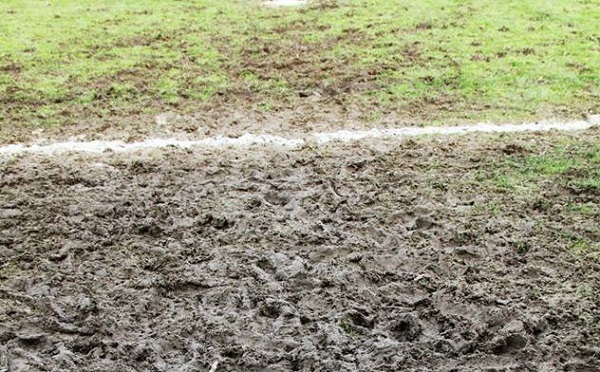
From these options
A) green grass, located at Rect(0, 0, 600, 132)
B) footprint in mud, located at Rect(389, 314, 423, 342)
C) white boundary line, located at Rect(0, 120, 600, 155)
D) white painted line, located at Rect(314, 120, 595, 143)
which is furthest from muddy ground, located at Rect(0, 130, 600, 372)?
green grass, located at Rect(0, 0, 600, 132)

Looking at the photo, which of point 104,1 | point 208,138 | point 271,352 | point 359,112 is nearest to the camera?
point 271,352

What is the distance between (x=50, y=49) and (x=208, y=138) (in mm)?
3481

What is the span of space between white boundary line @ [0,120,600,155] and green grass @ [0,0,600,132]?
260mm

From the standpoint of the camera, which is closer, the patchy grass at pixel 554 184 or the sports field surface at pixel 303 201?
the sports field surface at pixel 303 201

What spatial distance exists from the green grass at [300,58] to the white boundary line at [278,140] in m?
0.26

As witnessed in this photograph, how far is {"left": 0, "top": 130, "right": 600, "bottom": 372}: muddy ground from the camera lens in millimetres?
4355

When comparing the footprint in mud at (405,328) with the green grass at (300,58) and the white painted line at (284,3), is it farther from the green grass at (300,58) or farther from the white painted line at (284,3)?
the white painted line at (284,3)

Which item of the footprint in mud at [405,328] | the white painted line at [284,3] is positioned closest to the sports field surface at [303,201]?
the footprint in mud at [405,328]

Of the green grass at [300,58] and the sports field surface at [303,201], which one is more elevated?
the green grass at [300,58]

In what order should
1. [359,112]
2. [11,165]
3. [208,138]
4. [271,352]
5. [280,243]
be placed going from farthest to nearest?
[359,112], [208,138], [11,165], [280,243], [271,352]

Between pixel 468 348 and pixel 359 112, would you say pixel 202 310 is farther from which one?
pixel 359 112

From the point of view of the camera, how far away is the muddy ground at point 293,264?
4355mm

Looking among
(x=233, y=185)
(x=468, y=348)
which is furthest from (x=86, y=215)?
(x=468, y=348)

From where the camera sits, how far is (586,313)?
460 centimetres
